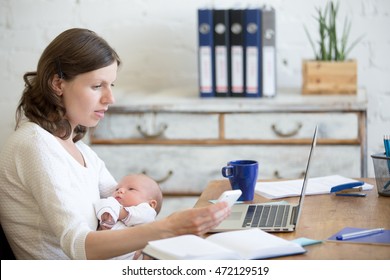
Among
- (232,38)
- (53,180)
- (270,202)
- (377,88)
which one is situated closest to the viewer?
(53,180)

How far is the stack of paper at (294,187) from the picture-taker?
1790 millimetres

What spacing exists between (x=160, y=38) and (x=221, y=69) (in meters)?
0.48

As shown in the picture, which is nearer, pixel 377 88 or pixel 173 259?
→ pixel 173 259

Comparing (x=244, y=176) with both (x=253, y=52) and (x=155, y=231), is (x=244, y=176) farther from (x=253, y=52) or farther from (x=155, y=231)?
(x=253, y=52)

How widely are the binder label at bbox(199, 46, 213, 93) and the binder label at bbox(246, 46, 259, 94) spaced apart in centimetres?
15

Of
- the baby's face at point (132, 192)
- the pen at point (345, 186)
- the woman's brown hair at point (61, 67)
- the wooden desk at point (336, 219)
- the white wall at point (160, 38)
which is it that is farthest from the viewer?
the white wall at point (160, 38)

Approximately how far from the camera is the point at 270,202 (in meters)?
1.71

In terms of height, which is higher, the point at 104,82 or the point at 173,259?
the point at 104,82

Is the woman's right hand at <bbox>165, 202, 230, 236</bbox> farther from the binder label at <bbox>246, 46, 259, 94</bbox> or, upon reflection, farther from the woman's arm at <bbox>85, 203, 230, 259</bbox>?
the binder label at <bbox>246, 46, 259, 94</bbox>

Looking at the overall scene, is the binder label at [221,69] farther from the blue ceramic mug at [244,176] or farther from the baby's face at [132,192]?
the blue ceramic mug at [244,176]

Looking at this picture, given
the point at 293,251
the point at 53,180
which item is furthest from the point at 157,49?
the point at 293,251

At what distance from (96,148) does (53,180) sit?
1.39 metres

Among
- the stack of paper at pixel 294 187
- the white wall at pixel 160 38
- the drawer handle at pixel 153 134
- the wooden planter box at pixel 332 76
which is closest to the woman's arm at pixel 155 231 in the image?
the stack of paper at pixel 294 187
